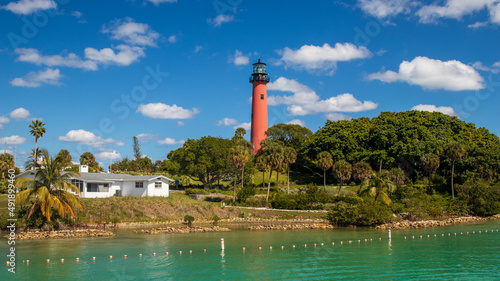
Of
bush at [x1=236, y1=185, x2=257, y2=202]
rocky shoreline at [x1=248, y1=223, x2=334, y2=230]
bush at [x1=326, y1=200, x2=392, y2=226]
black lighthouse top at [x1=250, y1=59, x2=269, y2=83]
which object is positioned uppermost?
black lighthouse top at [x1=250, y1=59, x2=269, y2=83]

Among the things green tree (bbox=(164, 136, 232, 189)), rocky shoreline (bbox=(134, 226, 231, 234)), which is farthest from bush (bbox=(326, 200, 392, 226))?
green tree (bbox=(164, 136, 232, 189))

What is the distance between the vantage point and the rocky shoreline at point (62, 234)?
33.9m

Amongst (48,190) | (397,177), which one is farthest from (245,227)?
(397,177)

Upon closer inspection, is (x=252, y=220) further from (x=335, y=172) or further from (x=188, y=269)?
(x=188, y=269)

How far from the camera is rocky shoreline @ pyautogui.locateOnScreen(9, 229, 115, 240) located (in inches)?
1335

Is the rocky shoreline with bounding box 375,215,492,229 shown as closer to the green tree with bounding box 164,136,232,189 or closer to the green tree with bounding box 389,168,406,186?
the green tree with bounding box 389,168,406,186

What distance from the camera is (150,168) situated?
101438mm

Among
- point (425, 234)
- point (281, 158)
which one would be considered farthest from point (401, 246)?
point (281, 158)

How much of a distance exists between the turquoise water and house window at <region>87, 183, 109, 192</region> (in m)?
15.4

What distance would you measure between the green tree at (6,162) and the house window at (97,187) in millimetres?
21997

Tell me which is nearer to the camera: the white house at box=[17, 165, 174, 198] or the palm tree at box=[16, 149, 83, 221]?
the palm tree at box=[16, 149, 83, 221]

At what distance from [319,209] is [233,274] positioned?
2907 centimetres

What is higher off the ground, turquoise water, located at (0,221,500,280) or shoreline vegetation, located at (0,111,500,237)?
shoreline vegetation, located at (0,111,500,237)

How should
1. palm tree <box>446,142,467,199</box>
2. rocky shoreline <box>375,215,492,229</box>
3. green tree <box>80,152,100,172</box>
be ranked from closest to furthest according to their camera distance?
rocky shoreline <box>375,215,492,229</box> → palm tree <box>446,142,467,199</box> → green tree <box>80,152,100,172</box>
